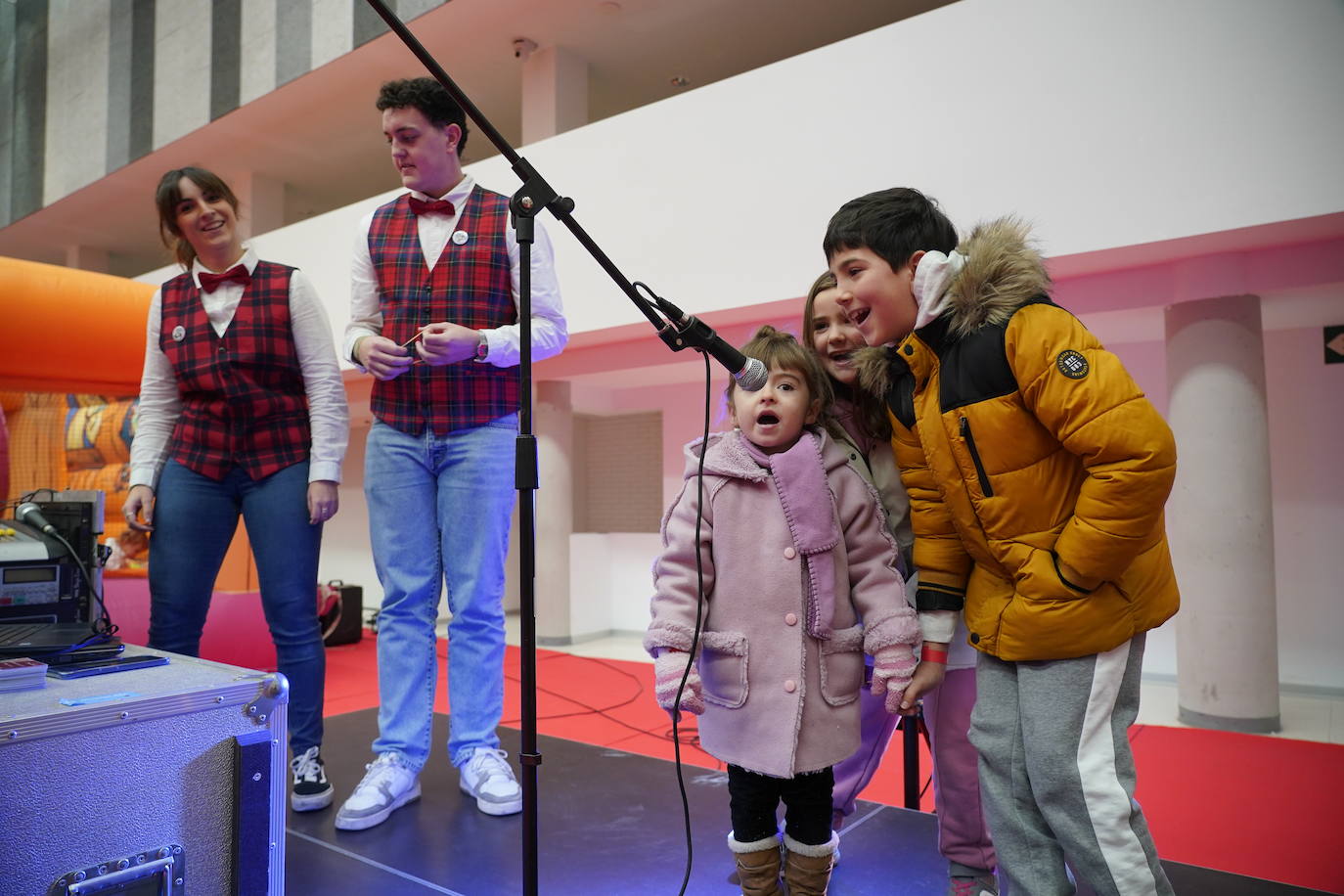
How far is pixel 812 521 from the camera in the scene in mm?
1271

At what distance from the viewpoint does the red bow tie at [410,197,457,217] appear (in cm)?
179

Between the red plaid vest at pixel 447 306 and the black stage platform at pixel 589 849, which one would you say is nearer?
the black stage platform at pixel 589 849

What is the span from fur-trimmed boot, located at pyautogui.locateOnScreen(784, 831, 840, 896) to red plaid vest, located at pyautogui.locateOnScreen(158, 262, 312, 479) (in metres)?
1.27

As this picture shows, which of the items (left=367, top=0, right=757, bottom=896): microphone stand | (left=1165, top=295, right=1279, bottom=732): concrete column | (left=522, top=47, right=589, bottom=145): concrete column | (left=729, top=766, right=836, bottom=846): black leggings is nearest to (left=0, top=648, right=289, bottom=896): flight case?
(left=367, top=0, right=757, bottom=896): microphone stand

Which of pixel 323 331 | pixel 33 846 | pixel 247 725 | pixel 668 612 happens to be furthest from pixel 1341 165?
pixel 33 846

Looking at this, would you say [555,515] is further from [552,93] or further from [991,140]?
[991,140]

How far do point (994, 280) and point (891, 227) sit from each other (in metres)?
0.19

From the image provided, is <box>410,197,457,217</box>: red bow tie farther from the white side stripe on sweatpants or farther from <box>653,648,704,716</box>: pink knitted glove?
the white side stripe on sweatpants

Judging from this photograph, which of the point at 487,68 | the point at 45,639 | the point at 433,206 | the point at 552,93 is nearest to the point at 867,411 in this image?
the point at 433,206

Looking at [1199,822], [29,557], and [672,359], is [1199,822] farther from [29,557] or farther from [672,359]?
[672,359]

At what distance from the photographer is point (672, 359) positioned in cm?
471

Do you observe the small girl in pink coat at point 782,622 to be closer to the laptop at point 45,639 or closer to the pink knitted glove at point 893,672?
the pink knitted glove at point 893,672

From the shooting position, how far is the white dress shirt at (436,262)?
5.73 ft

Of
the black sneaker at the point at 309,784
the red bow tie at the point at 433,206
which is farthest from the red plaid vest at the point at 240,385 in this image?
the black sneaker at the point at 309,784
